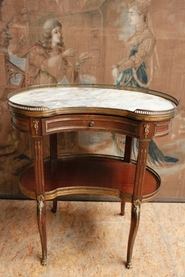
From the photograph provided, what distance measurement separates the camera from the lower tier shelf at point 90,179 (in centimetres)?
180

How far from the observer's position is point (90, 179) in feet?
6.40

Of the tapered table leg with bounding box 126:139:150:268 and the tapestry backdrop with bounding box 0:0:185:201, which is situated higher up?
the tapestry backdrop with bounding box 0:0:185:201

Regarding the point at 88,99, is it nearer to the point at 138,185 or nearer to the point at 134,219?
the point at 138,185

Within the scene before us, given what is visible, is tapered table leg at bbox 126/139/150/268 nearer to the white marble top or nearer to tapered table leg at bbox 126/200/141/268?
tapered table leg at bbox 126/200/141/268

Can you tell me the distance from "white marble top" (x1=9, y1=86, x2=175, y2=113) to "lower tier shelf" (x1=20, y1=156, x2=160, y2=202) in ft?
1.92

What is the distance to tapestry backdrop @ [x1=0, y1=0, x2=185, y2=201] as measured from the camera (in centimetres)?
205

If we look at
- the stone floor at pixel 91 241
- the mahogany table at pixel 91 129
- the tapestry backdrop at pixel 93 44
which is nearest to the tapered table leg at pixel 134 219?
the mahogany table at pixel 91 129

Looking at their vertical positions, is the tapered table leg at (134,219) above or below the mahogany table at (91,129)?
below

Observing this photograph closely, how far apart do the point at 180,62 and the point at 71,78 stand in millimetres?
907

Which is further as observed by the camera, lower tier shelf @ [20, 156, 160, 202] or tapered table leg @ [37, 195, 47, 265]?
lower tier shelf @ [20, 156, 160, 202]

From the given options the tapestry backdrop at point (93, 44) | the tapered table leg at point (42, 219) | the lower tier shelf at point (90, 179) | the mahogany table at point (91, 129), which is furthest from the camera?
the tapestry backdrop at point (93, 44)

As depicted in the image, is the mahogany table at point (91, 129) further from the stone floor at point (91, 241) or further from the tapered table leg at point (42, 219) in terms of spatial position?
the stone floor at point (91, 241)

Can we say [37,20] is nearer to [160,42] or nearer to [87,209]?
[160,42]

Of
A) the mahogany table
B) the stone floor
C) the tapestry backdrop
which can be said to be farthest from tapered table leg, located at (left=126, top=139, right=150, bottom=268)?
the tapestry backdrop
